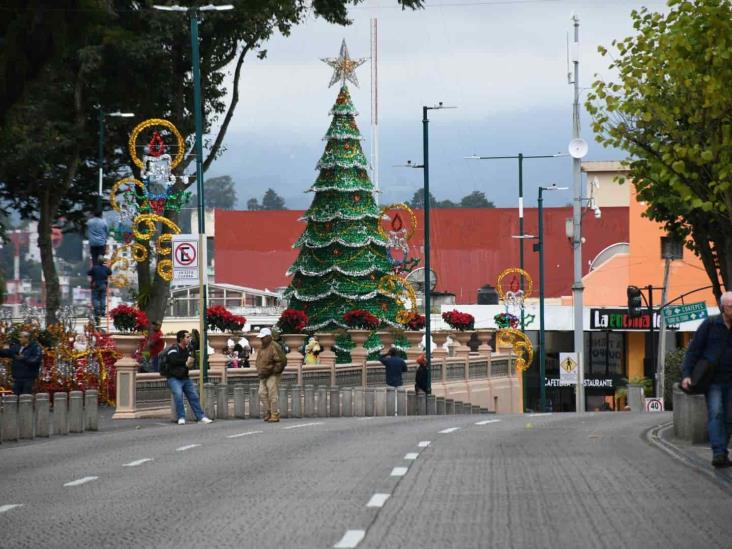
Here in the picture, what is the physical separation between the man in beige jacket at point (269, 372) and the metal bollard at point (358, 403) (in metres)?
8.77

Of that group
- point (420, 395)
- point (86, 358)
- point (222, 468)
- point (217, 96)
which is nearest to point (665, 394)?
point (420, 395)

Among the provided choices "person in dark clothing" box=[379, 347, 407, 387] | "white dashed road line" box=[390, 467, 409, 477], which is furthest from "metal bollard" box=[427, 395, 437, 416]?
"white dashed road line" box=[390, 467, 409, 477]

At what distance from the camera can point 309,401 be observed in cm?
3797

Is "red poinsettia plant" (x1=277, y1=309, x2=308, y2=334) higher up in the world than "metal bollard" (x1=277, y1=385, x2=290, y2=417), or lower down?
higher up

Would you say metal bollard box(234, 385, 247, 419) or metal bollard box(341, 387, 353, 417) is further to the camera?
metal bollard box(341, 387, 353, 417)

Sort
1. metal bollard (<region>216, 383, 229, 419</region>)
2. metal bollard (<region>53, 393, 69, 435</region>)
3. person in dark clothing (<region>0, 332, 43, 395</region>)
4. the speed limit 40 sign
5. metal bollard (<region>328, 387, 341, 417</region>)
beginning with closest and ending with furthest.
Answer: metal bollard (<region>53, 393, 69, 435</region>), person in dark clothing (<region>0, 332, 43, 395</region>), metal bollard (<region>216, 383, 229, 419</region>), metal bollard (<region>328, 387, 341, 417</region>), the speed limit 40 sign

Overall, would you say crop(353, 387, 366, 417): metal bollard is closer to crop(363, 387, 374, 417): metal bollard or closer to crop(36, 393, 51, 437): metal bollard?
crop(363, 387, 374, 417): metal bollard

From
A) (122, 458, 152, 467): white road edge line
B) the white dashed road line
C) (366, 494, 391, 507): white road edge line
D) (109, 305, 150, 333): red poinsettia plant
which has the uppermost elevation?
(109, 305, 150, 333): red poinsettia plant

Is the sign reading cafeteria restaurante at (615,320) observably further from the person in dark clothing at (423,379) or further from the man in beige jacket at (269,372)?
the man in beige jacket at (269,372)

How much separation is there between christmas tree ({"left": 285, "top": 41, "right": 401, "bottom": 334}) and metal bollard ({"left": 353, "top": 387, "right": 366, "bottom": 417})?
13.5 metres

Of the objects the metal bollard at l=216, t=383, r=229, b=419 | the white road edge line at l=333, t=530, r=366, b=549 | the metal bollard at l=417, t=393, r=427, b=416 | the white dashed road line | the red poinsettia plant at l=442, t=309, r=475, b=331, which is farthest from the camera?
the red poinsettia plant at l=442, t=309, r=475, b=331

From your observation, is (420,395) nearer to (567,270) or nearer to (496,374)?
(496,374)

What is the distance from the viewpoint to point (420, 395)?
45531 mm

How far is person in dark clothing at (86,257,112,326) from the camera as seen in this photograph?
4059 centimetres
